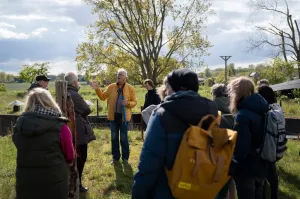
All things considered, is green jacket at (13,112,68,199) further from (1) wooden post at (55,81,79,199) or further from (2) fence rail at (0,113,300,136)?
(2) fence rail at (0,113,300,136)

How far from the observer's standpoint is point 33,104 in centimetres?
330

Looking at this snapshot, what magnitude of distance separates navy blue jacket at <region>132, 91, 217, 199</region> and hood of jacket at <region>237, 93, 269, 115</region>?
113 centimetres

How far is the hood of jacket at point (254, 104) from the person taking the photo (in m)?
3.49

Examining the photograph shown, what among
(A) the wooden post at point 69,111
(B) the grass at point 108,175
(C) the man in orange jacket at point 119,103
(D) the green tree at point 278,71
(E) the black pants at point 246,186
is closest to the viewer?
(E) the black pants at point 246,186

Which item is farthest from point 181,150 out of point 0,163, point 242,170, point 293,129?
point 293,129

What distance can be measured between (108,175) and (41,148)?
316 cm

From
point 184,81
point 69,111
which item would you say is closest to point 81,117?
point 69,111

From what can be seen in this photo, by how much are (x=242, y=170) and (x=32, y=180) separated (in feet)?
6.78

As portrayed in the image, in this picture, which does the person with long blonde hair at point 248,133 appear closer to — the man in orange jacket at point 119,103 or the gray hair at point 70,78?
the gray hair at point 70,78

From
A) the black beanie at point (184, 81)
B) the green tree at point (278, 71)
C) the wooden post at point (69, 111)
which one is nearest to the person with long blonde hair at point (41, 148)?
the wooden post at point (69, 111)

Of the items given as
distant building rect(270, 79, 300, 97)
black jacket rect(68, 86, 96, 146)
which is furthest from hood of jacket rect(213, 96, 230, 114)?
distant building rect(270, 79, 300, 97)

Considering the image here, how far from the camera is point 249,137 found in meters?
3.41

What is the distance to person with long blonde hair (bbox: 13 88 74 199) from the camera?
10.5 feet

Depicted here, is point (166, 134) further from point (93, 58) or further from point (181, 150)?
point (93, 58)
